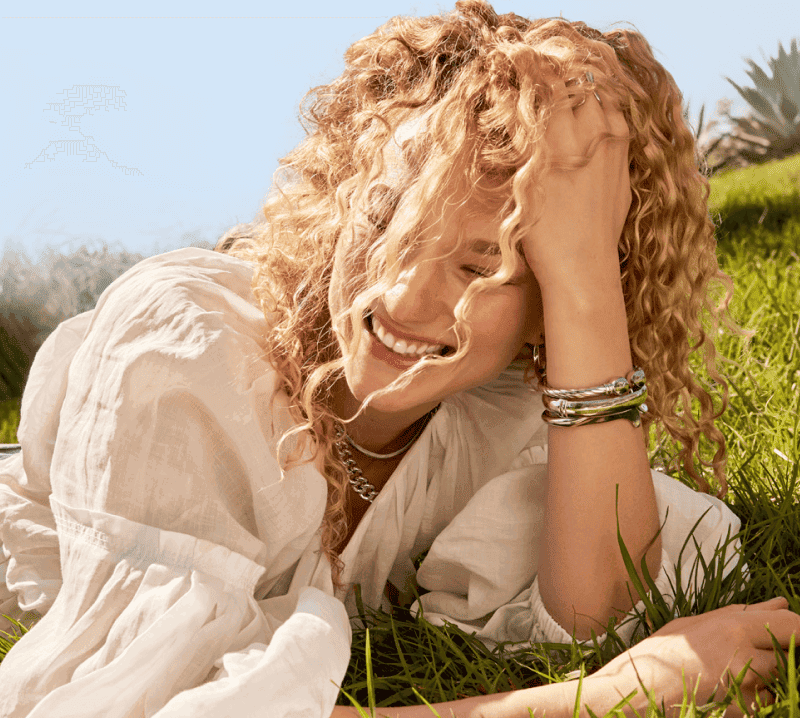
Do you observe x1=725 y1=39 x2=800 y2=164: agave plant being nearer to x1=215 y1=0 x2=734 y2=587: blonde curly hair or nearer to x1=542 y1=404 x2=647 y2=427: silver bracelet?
x1=215 y1=0 x2=734 y2=587: blonde curly hair

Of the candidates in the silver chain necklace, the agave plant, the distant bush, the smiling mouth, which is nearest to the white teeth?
the smiling mouth

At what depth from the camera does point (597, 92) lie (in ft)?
4.79

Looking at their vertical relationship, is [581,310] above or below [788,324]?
above

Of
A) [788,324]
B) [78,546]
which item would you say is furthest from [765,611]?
[788,324]

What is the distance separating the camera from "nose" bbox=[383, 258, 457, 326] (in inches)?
54.9

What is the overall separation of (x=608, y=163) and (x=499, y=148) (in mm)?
238

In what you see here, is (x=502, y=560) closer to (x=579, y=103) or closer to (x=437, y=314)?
(x=437, y=314)

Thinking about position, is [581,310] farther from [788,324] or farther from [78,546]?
[788,324]

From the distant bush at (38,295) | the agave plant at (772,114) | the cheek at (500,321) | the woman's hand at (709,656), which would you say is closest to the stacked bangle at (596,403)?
the cheek at (500,321)

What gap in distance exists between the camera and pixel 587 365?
1525 mm

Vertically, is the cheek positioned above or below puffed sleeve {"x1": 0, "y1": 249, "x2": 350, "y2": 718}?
above

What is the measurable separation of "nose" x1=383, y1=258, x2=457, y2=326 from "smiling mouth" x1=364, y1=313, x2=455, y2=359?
0.04 m

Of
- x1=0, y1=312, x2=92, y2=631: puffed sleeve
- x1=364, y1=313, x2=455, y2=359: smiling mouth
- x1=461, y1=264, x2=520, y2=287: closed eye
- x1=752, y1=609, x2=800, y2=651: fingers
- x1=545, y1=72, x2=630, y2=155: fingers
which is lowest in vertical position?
x1=752, y1=609, x2=800, y2=651: fingers

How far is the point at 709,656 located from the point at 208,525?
86 centimetres
